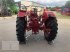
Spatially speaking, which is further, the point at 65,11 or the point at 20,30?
the point at 65,11

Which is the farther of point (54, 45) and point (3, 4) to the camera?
point (3, 4)

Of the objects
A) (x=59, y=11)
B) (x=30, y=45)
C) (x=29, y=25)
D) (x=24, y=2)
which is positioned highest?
(x=24, y=2)

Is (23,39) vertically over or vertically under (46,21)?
under

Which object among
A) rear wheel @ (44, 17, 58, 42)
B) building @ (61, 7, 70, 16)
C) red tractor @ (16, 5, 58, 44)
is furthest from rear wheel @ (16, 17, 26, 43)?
building @ (61, 7, 70, 16)

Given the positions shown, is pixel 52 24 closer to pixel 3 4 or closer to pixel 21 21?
pixel 21 21

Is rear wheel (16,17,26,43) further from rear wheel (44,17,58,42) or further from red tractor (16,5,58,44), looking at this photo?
rear wheel (44,17,58,42)

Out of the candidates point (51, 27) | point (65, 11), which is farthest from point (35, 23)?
point (65, 11)

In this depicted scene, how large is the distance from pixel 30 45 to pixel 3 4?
19196 mm

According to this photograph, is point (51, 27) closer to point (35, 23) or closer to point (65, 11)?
point (35, 23)

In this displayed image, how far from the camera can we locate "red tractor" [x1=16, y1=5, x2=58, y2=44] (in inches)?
338

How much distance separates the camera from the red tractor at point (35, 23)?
8.59m

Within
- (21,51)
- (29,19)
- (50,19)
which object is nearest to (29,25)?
(29,19)

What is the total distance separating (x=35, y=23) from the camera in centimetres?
905

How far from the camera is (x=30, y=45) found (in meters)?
8.41
